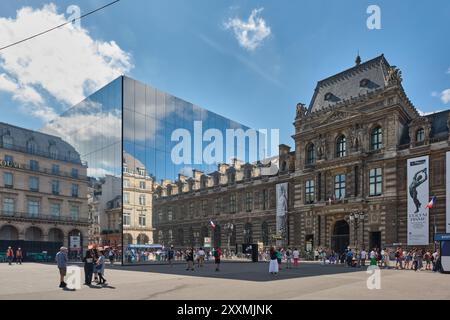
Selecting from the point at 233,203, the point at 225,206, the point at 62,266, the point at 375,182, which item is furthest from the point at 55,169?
the point at 62,266

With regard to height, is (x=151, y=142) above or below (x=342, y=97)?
below

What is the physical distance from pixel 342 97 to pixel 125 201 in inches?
1215

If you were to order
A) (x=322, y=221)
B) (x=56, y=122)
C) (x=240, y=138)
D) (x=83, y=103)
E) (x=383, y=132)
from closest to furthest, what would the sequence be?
(x=383, y=132) < (x=322, y=221) < (x=83, y=103) < (x=56, y=122) < (x=240, y=138)

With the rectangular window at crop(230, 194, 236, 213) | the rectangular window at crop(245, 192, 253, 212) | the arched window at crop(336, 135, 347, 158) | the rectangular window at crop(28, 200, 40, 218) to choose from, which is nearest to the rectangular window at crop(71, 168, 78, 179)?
the rectangular window at crop(28, 200, 40, 218)

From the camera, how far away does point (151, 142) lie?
49031mm

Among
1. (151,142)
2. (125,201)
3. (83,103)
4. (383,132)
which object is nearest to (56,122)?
(83,103)

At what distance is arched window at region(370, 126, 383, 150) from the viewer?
48.6m

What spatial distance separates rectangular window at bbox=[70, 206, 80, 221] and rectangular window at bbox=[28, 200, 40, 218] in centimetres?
566

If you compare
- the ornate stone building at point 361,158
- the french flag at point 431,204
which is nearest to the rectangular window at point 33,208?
the ornate stone building at point 361,158

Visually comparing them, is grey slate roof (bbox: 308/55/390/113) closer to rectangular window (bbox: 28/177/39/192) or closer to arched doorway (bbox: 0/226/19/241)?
rectangular window (bbox: 28/177/39/192)

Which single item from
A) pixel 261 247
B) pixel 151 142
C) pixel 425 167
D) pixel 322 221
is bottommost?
Answer: pixel 261 247

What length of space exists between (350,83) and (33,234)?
5168 cm

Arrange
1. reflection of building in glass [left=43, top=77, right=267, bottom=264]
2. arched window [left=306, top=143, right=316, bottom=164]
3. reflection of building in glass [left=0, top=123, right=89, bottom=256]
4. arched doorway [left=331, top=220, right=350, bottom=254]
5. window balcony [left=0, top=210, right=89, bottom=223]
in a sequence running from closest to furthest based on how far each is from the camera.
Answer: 1. reflection of building in glass [left=43, top=77, right=267, bottom=264]
2. arched doorway [left=331, top=220, right=350, bottom=254]
3. arched window [left=306, top=143, right=316, bottom=164]
4. window balcony [left=0, top=210, right=89, bottom=223]
5. reflection of building in glass [left=0, top=123, right=89, bottom=256]

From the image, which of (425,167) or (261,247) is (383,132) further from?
(261,247)
